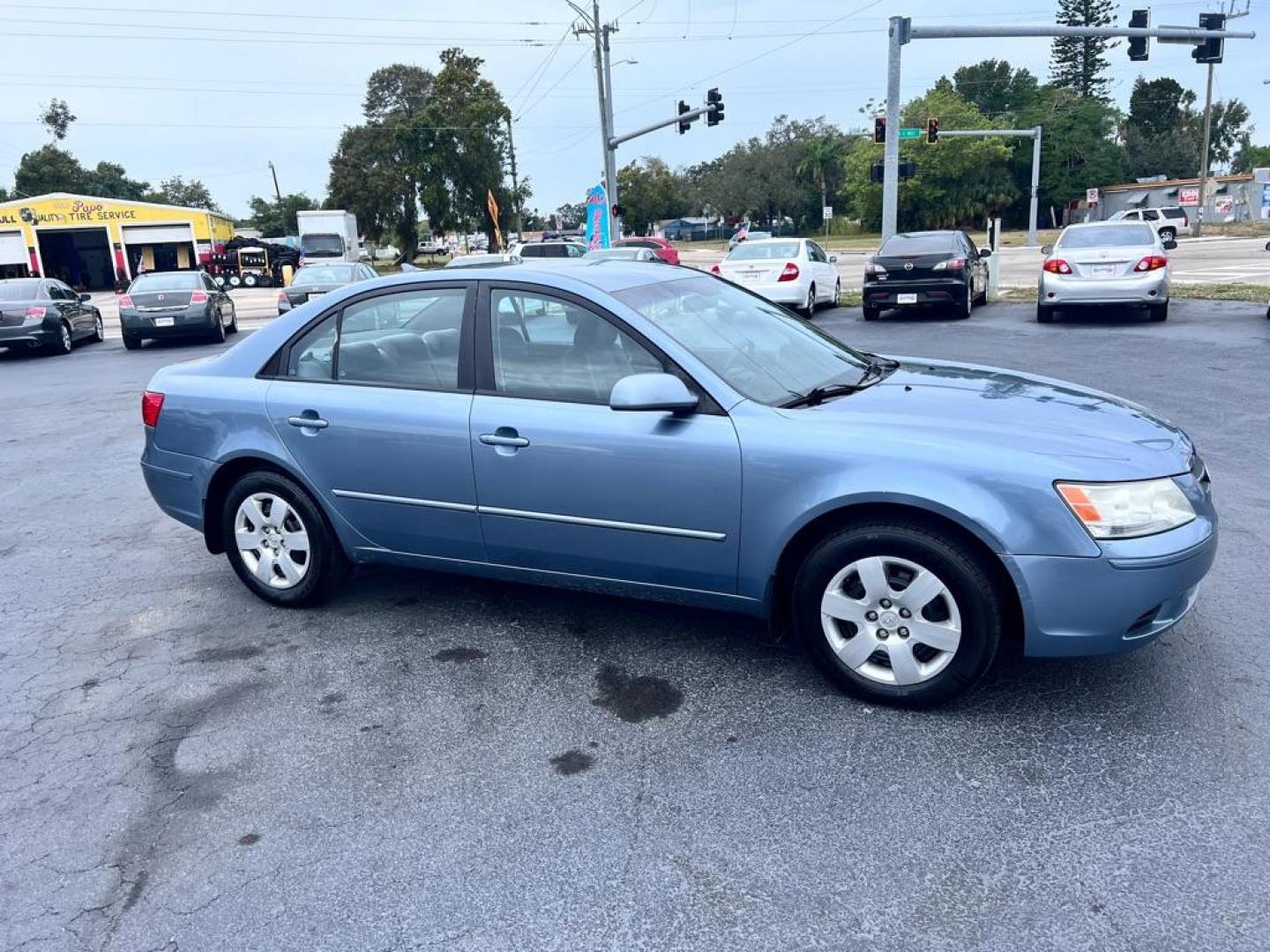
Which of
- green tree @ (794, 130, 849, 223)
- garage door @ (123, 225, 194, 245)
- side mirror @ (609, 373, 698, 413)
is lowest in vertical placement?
side mirror @ (609, 373, 698, 413)

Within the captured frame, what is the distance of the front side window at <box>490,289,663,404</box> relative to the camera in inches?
156

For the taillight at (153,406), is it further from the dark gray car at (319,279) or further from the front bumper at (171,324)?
the front bumper at (171,324)

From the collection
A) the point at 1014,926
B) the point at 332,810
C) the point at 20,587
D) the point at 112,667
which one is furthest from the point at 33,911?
the point at 20,587

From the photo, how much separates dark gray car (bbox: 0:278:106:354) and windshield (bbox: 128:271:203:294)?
4.85 feet

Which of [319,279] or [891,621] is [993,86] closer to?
[319,279]

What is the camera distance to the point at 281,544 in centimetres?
472

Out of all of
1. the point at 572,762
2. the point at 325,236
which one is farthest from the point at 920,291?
the point at 325,236

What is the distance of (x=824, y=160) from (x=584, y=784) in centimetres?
9446

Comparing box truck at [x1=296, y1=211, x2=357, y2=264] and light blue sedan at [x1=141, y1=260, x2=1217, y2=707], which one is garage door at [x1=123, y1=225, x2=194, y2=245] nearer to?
box truck at [x1=296, y1=211, x2=357, y2=264]

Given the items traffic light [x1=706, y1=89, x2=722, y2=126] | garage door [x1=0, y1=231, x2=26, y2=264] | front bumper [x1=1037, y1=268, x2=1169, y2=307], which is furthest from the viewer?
garage door [x1=0, y1=231, x2=26, y2=264]

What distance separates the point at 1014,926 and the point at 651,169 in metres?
119

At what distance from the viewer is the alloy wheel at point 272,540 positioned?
467 centimetres

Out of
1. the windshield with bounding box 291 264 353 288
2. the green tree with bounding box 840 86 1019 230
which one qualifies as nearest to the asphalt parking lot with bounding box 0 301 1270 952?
the windshield with bounding box 291 264 353 288

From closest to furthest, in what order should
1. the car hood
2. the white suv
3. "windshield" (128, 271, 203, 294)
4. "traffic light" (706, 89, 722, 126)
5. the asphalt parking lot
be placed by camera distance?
the asphalt parking lot
the car hood
"windshield" (128, 271, 203, 294)
"traffic light" (706, 89, 722, 126)
the white suv
